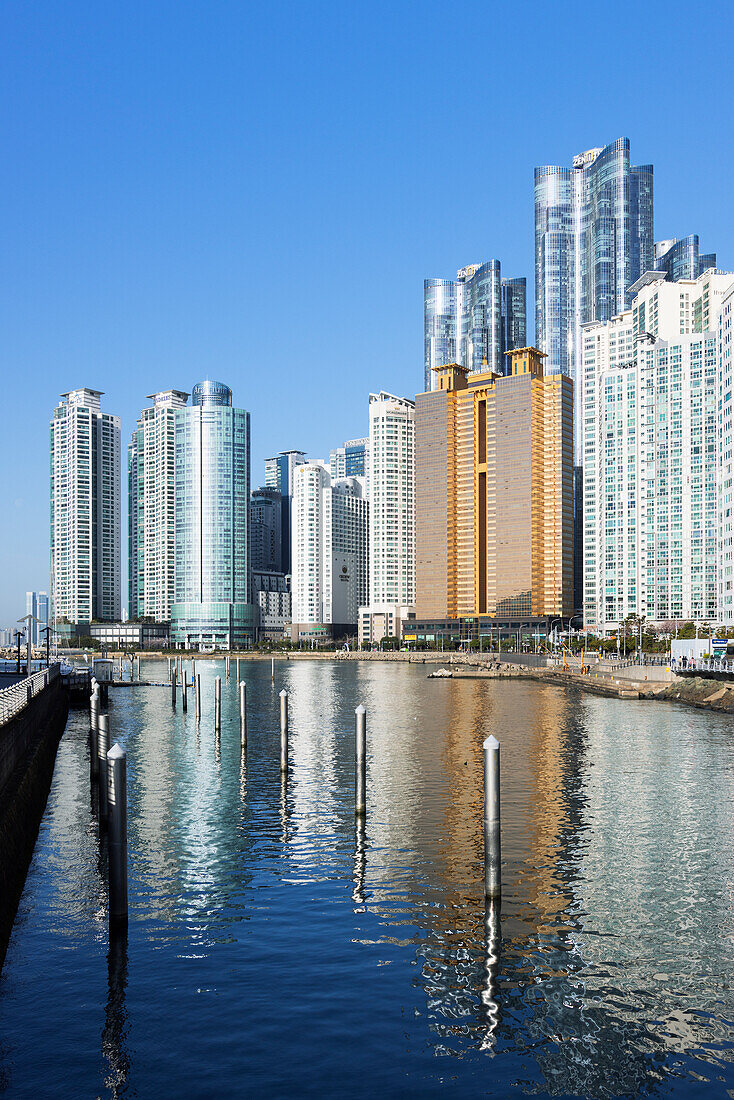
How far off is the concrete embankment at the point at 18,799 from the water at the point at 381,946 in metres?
0.86

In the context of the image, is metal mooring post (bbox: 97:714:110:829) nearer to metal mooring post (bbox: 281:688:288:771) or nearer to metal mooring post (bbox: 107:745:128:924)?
metal mooring post (bbox: 281:688:288:771)

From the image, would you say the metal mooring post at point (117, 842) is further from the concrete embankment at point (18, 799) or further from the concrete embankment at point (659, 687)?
the concrete embankment at point (659, 687)

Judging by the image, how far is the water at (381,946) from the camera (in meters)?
19.3

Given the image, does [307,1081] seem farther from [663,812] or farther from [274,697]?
[274,697]

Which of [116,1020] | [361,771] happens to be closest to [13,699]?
[361,771]

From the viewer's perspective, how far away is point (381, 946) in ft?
86.0

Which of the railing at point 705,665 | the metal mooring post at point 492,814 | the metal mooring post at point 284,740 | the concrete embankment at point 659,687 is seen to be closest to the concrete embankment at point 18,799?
the metal mooring post at point 284,740

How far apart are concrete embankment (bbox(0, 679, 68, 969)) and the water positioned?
86 centimetres

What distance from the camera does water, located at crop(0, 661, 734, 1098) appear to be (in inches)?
760

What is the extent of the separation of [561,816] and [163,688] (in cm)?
11523

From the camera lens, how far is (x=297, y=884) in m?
32.3

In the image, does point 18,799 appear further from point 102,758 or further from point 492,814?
point 492,814

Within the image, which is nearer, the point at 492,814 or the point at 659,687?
the point at 492,814

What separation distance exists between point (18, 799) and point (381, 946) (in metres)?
14.5
